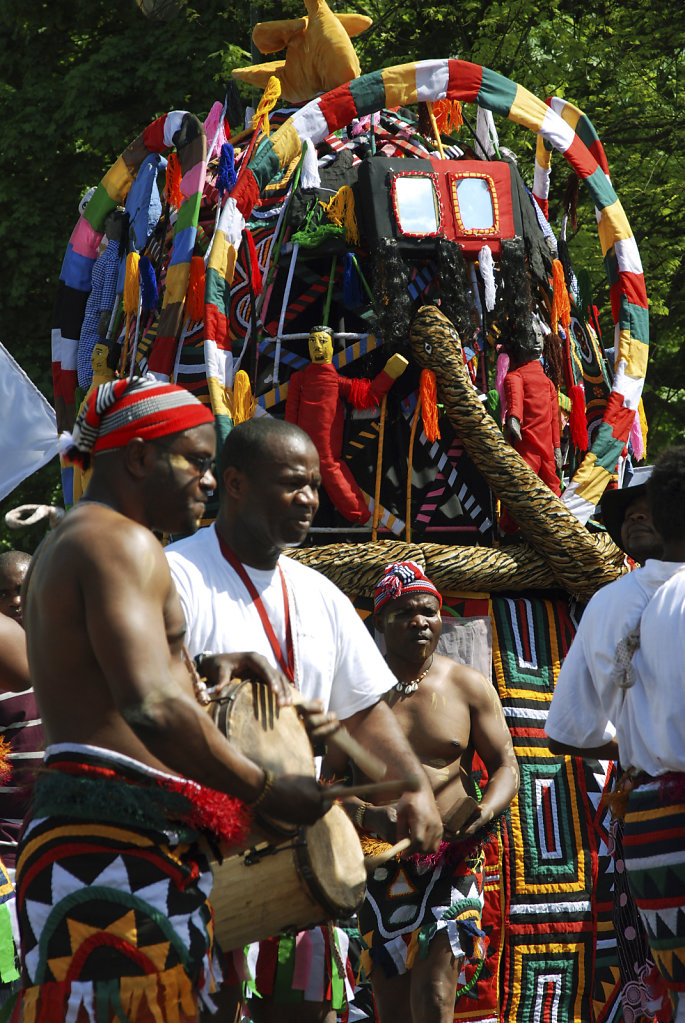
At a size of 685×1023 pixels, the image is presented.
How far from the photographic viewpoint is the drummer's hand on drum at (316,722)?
3.11 m

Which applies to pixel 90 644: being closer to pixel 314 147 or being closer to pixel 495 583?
pixel 495 583

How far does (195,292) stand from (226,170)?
707mm

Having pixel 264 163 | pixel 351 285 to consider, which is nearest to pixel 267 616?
pixel 351 285

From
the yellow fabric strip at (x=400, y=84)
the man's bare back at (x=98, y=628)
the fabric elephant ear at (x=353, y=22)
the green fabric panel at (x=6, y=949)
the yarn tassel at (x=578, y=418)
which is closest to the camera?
the man's bare back at (x=98, y=628)

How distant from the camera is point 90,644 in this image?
2730 mm

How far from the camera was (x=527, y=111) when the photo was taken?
775 centimetres

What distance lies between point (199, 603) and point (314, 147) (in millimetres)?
4596

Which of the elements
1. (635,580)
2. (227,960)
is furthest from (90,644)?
(635,580)

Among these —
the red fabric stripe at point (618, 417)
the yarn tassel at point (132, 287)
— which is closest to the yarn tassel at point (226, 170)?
the yarn tassel at point (132, 287)

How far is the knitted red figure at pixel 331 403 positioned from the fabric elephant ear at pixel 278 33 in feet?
8.74

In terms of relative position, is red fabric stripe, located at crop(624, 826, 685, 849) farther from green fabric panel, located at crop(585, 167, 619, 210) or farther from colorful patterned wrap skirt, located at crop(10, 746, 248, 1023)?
green fabric panel, located at crop(585, 167, 619, 210)

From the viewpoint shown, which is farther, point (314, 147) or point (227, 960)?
point (314, 147)

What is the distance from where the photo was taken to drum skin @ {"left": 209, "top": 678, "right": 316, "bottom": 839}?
2900 millimetres

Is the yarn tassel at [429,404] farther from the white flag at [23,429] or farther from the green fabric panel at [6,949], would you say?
the green fabric panel at [6,949]
